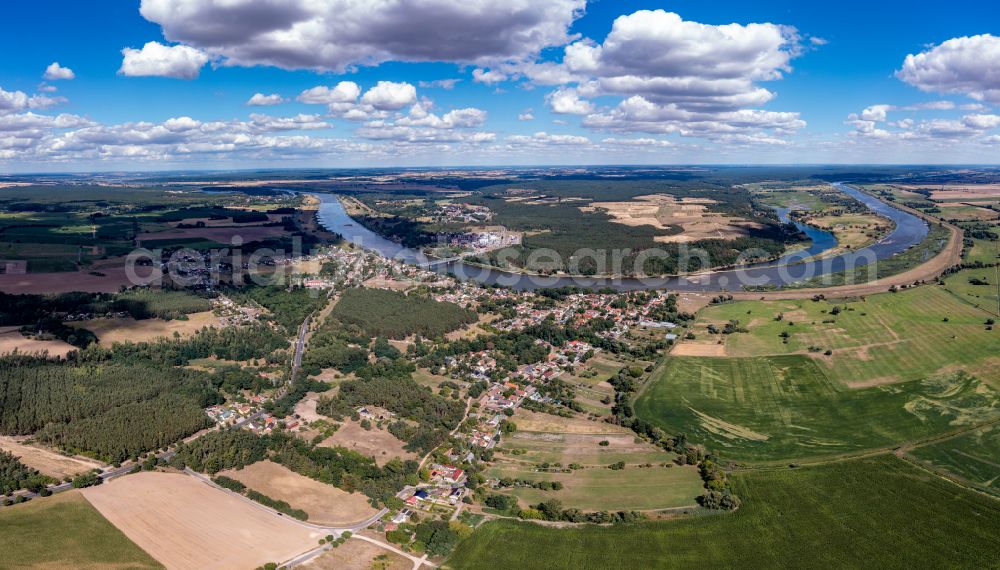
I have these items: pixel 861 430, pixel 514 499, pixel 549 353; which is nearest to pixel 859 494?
pixel 861 430

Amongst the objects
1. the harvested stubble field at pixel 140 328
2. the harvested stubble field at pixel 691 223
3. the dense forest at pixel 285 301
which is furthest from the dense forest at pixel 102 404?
the harvested stubble field at pixel 691 223

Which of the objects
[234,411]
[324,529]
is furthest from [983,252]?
[234,411]

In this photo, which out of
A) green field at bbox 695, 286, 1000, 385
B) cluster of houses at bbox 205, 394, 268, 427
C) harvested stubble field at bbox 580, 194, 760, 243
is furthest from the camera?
harvested stubble field at bbox 580, 194, 760, 243

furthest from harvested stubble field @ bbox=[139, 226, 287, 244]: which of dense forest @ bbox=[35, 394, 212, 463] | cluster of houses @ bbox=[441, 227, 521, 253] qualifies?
dense forest @ bbox=[35, 394, 212, 463]

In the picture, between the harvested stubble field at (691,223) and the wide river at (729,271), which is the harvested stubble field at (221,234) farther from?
the harvested stubble field at (691,223)

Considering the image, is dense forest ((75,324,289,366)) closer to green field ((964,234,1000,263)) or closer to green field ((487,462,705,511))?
green field ((487,462,705,511))

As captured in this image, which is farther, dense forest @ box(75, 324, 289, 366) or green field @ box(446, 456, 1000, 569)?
dense forest @ box(75, 324, 289, 366)
